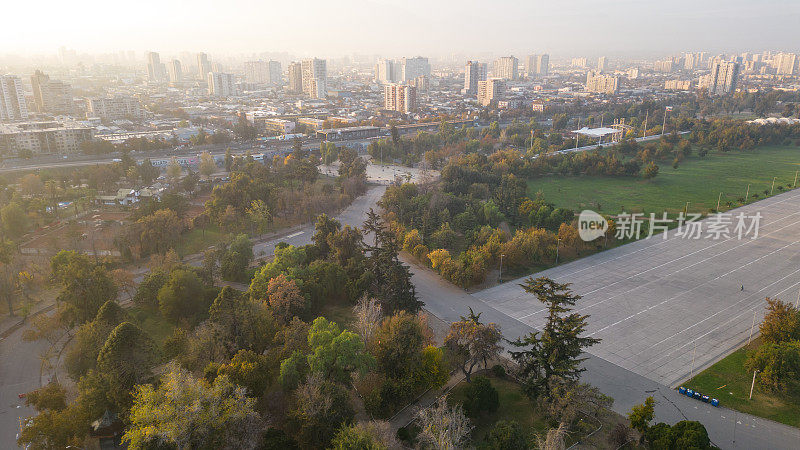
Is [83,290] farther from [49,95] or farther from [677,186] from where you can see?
[49,95]

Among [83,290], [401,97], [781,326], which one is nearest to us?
[781,326]

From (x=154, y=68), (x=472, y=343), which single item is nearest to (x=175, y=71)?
(x=154, y=68)

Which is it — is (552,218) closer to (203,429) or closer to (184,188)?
(203,429)

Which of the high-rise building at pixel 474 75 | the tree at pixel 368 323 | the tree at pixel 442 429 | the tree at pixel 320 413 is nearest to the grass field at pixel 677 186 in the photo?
the tree at pixel 368 323

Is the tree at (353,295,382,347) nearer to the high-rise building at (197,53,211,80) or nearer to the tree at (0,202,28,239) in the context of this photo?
the tree at (0,202,28,239)

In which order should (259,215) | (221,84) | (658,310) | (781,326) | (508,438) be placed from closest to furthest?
1. (508,438)
2. (781,326)
3. (658,310)
4. (259,215)
5. (221,84)

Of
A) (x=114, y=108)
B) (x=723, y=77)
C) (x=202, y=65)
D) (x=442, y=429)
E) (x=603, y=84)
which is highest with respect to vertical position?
(x=202, y=65)

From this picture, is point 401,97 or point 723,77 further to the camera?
point 723,77
